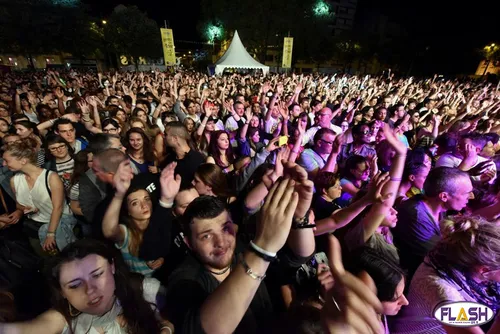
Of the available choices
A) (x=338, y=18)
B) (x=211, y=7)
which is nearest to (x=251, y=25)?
(x=211, y=7)

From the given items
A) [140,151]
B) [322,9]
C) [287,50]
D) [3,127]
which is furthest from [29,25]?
[322,9]

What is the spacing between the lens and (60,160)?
123 inches

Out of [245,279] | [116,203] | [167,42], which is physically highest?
[167,42]

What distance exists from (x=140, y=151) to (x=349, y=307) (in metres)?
3.32

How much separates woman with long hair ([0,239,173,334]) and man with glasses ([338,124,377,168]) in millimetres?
3747

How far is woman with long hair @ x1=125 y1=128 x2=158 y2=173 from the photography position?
11.5 feet

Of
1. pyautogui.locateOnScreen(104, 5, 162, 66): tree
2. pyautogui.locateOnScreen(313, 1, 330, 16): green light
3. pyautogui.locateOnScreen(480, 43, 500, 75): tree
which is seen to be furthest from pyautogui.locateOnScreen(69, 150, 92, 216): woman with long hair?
pyautogui.locateOnScreen(480, 43, 500, 75): tree

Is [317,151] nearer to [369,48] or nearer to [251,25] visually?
[251,25]

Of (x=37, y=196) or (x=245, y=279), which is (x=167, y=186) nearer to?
(x=245, y=279)

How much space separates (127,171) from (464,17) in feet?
164

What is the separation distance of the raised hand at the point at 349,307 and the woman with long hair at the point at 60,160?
3.10 meters

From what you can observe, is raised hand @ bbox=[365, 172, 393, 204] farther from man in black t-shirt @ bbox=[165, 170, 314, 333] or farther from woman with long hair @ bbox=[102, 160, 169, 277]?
woman with long hair @ bbox=[102, 160, 169, 277]

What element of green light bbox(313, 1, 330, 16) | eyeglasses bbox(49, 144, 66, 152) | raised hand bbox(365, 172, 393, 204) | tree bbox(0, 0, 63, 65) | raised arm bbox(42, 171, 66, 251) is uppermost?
green light bbox(313, 1, 330, 16)

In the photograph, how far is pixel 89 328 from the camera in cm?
137
